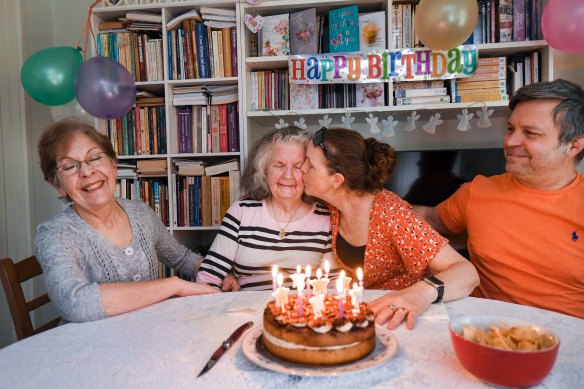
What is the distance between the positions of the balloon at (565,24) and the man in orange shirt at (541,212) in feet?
1.96

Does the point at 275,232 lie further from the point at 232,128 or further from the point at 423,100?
the point at 423,100

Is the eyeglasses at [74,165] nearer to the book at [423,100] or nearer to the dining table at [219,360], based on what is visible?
the dining table at [219,360]

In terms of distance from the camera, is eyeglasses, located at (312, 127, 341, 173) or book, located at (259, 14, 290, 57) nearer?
eyeglasses, located at (312, 127, 341, 173)

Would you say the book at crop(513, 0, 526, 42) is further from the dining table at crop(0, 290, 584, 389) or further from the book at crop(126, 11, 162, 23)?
the book at crop(126, 11, 162, 23)

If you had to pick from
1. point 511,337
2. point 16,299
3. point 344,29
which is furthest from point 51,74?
point 511,337

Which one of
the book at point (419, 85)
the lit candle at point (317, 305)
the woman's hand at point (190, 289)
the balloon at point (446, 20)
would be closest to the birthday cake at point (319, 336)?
the lit candle at point (317, 305)

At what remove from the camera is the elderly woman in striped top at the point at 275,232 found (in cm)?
183

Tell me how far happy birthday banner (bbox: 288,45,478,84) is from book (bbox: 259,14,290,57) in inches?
5.6

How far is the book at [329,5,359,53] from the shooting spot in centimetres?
266

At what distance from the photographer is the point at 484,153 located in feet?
8.88

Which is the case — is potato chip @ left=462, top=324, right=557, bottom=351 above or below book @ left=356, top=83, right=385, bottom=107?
below

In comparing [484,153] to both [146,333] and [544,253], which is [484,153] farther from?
[146,333]

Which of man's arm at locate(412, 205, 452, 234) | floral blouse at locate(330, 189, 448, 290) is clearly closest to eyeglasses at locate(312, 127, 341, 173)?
floral blouse at locate(330, 189, 448, 290)

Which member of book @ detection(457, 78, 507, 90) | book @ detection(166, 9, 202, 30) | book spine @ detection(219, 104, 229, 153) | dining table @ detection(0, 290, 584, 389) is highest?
book @ detection(166, 9, 202, 30)
